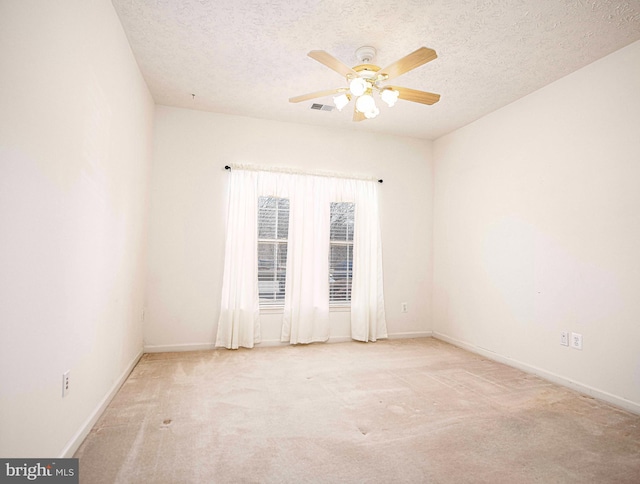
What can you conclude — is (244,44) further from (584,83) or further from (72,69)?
(584,83)

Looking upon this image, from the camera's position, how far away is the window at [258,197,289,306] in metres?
4.25

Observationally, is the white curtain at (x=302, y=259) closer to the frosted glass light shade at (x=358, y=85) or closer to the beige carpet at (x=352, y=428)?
the beige carpet at (x=352, y=428)

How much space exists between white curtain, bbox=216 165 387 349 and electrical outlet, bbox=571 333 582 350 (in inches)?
83.3

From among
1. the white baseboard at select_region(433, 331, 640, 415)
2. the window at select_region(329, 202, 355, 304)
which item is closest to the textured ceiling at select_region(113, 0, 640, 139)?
the window at select_region(329, 202, 355, 304)

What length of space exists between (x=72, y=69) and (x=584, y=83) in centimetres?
384

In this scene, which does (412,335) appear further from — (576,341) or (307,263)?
(576,341)

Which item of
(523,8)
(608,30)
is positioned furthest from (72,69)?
(608,30)

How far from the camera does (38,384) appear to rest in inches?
59.3

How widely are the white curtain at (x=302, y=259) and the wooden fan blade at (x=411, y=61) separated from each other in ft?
6.93

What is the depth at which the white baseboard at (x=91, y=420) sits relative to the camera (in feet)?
5.99

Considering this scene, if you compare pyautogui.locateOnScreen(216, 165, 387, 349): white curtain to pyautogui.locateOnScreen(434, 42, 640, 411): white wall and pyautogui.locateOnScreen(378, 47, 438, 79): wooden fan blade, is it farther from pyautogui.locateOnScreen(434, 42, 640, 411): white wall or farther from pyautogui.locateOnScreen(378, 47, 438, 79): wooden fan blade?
pyautogui.locateOnScreen(378, 47, 438, 79): wooden fan blade

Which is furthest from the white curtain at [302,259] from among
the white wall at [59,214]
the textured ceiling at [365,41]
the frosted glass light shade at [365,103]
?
the frosted glass light shade at [365,103]

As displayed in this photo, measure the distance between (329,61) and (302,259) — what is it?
2505 mm

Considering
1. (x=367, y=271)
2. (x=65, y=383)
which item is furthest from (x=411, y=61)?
(x=367, y=271)
